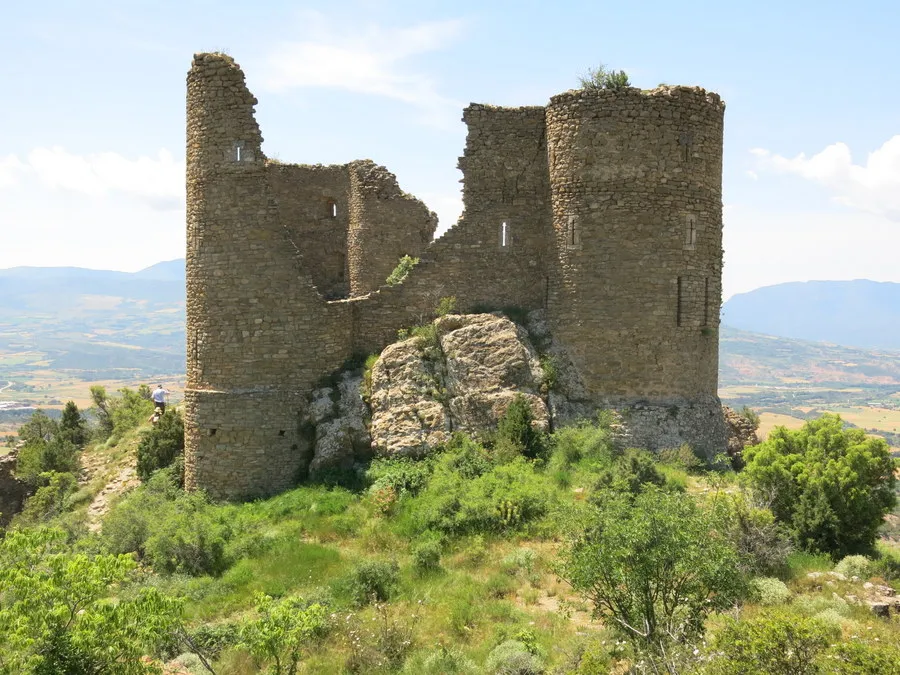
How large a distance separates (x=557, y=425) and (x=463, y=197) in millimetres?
6091

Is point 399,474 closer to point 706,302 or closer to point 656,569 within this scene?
point 656,569

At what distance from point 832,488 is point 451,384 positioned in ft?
26.9

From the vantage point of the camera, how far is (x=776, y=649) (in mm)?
7398

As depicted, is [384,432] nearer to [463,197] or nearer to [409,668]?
[463,197]

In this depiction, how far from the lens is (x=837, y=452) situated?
559 inches

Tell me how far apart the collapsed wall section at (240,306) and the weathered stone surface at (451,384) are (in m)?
2.10

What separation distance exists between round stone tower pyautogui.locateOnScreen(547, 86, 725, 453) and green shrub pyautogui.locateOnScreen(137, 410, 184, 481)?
1051 cm

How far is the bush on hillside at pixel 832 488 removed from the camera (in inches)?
539

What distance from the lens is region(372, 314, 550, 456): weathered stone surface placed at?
691 inches

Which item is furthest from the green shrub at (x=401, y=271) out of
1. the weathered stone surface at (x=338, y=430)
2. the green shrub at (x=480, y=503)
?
the green shrub at (x=480, y=503)

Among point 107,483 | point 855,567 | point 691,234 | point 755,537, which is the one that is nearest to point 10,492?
point 107,483

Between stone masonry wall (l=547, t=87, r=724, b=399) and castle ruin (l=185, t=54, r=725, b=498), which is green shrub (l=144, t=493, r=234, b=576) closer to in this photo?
castle ruin (l=185, t=54, r=725, b=498)

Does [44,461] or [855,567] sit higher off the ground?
[855,567]

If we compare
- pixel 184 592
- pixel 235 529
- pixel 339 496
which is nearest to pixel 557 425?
pixel 339 496
